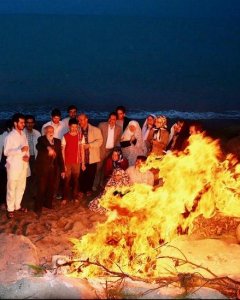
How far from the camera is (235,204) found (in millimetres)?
8164

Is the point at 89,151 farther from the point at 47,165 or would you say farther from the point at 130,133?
the point at 47,165

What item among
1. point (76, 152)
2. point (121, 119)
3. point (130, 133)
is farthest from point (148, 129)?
point (76, 152)

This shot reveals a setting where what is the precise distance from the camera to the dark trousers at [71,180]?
33.5 feet

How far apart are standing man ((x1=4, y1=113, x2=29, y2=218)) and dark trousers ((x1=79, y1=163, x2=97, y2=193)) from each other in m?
1.68

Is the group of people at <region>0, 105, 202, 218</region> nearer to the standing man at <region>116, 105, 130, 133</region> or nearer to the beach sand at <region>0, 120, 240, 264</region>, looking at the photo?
the standing man at <region>116, 105, 130, 133</region>

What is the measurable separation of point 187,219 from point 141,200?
104 centimetres

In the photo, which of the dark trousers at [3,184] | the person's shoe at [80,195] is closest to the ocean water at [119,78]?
the person's shoe at [80,195]

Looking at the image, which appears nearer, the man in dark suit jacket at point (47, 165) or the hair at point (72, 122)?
the man in dark suit jacket at point (47, 165)

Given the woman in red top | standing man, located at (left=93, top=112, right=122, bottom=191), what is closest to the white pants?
the woman in red top

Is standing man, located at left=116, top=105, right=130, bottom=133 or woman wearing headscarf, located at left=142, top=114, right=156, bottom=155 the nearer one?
woman wearing headscarf, located at left=142, top=114, right=156, bottom=155

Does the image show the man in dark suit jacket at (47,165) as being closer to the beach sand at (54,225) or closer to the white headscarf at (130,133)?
the beach sand at (54,225)

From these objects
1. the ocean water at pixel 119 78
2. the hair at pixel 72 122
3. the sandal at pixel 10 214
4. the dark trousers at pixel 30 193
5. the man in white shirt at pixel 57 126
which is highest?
the ocean water at pixel 119 78

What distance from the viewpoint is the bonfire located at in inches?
272

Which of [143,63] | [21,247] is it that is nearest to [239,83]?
[143,63]
